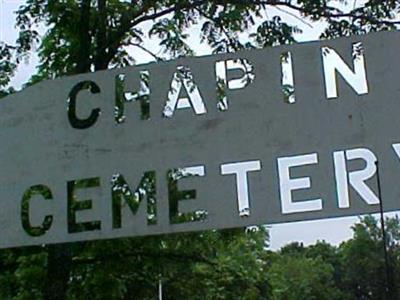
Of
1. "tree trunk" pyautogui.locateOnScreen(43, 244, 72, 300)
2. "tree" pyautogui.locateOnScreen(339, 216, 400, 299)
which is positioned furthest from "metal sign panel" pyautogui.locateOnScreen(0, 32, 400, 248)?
"tree" pyautogui.locateOnScreen(339, 216, 400, 299)

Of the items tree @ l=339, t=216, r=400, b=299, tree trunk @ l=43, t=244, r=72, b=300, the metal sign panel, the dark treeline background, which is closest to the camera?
the metal sign panel

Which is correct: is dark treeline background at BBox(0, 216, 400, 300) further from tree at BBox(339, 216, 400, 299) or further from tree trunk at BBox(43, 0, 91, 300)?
tree at BBox(339, 216, 400, 299)

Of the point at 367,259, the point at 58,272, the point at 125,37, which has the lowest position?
the point at 58,272

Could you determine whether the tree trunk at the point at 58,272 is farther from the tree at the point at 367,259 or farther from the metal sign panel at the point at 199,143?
the tree at the point at 367,259

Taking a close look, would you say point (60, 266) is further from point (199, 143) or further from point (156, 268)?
point (199, 143)

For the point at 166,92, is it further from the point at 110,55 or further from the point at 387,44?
the point at 110,55

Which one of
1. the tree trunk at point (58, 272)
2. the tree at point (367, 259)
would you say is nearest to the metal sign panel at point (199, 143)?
the tree trunk at point (58, 272)

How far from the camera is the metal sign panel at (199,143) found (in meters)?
3.46

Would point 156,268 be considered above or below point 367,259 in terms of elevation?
below

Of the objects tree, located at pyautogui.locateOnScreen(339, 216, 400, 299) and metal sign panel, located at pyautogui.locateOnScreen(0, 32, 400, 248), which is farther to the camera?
tree, located at pyautogui.locateOnScreen(339, 216, 400, 299)

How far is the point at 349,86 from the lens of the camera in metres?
3.55

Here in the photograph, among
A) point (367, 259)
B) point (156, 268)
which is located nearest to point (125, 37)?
point (156, 268)

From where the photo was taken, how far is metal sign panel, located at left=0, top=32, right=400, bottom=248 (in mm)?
3461

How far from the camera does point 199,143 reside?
12.0 feet
